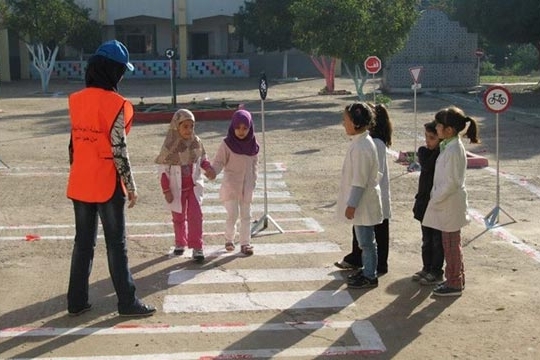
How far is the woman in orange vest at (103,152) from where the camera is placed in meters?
5.43

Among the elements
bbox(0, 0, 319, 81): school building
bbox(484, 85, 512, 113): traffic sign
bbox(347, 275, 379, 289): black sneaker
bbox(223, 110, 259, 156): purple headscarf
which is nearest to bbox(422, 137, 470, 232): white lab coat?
bbox(347, 275, 379, 289): black sneaker

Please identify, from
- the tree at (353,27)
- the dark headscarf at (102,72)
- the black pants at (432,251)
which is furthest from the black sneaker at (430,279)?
the tree at (353,27)

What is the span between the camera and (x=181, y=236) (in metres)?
7.58

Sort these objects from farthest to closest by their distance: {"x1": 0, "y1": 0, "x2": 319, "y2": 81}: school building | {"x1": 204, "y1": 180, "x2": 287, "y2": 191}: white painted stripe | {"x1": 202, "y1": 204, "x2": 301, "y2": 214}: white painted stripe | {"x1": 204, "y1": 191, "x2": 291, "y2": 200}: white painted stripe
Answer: {"x1": 0, "y1": 0, "x2": 319, "y2": 81}: school building → {"x1": 204, "y1": 180, "x2": 287, "y2": 191}: white painted stripe → {"x1": 204, "y1": 191, "x2": 291, "y2": 200}: white painted stripe → {"x1": 202, "y1": 204, "x2": 301, "y2": 214}: white painted stripe

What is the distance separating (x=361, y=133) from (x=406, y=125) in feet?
48.1

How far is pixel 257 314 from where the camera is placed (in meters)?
5.82

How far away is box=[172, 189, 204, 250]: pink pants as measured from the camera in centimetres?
730

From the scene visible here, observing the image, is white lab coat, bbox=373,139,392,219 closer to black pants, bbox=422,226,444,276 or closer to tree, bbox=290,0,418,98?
black pants, bbox=422,226,444,276

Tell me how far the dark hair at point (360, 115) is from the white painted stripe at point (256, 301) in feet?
4.54

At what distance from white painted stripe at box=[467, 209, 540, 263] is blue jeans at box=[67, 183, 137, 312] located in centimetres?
393

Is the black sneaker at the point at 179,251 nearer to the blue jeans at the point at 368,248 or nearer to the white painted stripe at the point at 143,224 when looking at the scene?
the white painted stripe at the point at 143,224

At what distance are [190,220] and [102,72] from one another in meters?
2.23

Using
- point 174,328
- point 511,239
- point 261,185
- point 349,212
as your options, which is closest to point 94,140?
point 174,328

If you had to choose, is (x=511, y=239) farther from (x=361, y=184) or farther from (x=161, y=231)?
(x=161, y=231)
